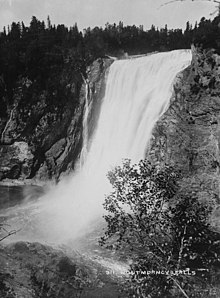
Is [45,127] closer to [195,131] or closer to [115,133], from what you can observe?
[115,133]

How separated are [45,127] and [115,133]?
8.91 m

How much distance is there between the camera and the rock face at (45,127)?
136ft

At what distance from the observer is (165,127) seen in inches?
1222

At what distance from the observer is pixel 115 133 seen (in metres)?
40.6

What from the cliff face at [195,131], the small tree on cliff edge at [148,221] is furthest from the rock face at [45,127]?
the small tree on cliff edge at [148,221]

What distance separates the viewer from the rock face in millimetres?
41594

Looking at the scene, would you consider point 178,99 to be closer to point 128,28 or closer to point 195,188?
point 195,188

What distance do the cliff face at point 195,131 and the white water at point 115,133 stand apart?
118 inches

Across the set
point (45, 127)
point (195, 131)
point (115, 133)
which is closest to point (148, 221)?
point (195, 131)

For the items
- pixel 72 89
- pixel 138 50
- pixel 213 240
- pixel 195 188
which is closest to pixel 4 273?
pixel 213 240

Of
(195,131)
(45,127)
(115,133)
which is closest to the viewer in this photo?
(195,131)

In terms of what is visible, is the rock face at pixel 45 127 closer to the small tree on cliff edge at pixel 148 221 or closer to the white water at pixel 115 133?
the white water at pixel 115 133

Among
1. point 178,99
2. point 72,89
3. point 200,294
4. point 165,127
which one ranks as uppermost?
point 72,89

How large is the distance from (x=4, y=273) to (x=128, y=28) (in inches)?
3183
